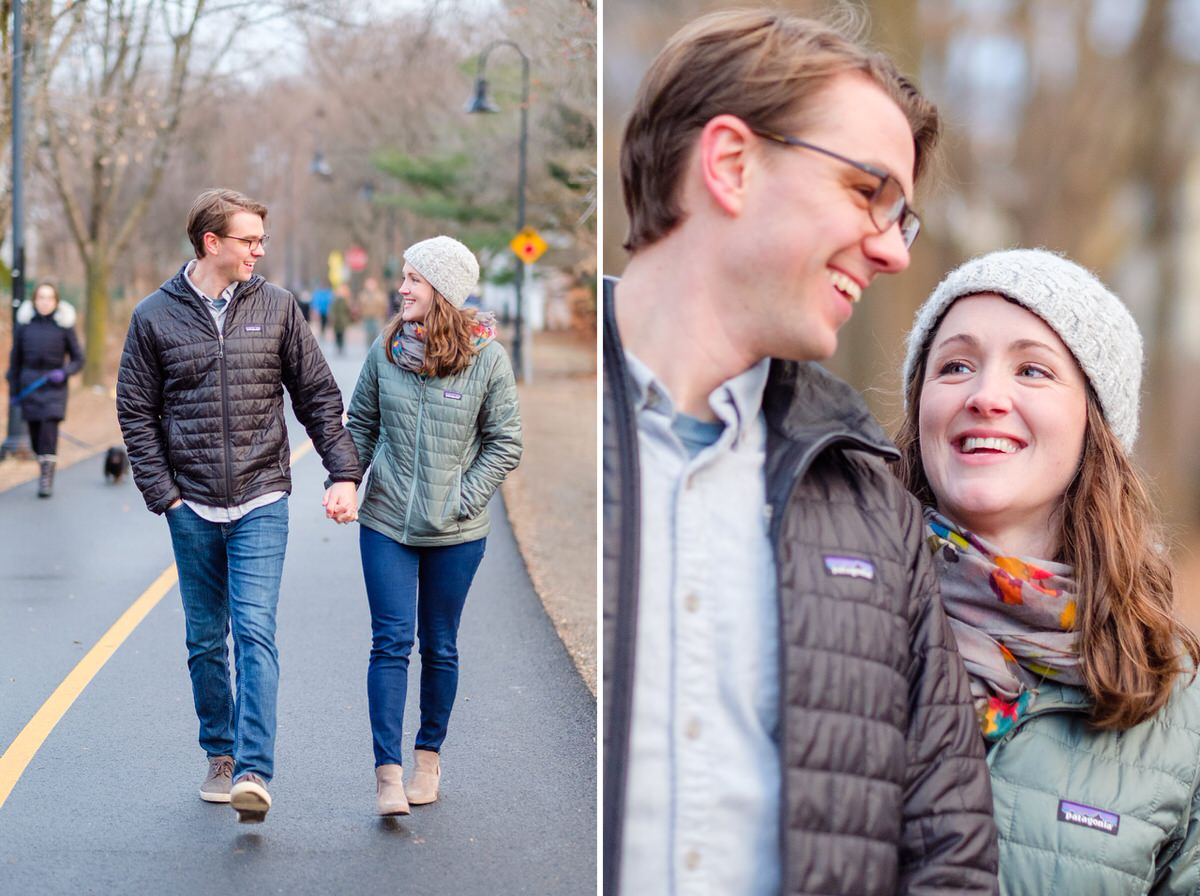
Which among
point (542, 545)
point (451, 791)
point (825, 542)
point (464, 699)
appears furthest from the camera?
point (542, 545)

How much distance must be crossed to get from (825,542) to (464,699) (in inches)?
147

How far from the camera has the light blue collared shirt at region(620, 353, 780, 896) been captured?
1.75 meters

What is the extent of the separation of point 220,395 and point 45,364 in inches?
338

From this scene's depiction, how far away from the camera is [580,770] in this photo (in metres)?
4.70

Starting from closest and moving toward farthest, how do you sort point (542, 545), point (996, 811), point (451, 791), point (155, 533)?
1. point (996, 811)
2. point (451, 791)
3. point (155, 533)
4. point (542, 545)

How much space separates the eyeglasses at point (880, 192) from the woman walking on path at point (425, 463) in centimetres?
217

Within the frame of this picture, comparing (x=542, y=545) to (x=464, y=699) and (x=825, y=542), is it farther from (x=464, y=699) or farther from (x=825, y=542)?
(x=825, y=542)

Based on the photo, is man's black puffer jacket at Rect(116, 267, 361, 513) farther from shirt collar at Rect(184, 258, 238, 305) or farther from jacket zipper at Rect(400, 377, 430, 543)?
jacket zipper at Rect(400, 377, 430, 543)

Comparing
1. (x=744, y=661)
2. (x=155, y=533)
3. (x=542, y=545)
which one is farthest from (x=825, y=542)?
(x=542, y=545)

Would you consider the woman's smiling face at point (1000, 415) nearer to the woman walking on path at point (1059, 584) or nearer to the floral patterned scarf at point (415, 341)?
the woman walking on path at point (1059, 584)

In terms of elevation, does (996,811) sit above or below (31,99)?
below

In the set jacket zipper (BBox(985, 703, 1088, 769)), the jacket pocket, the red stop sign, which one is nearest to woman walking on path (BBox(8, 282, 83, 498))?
the red stop sign

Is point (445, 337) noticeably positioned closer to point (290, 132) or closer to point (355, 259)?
point (290, 132)

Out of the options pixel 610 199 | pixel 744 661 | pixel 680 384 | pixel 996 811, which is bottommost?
pixel 996 811
